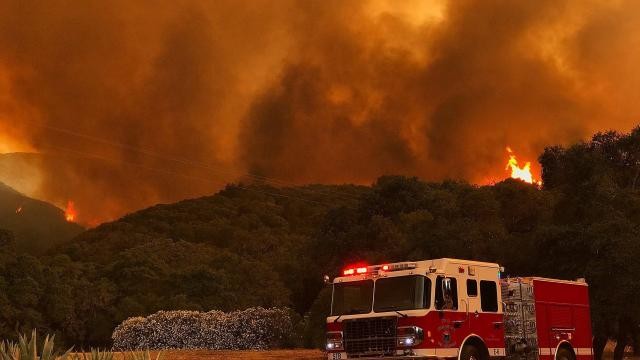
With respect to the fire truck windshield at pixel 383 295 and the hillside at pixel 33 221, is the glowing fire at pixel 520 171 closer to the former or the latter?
the fire truck windshield at pixel 383 295

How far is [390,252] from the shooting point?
1389 inches

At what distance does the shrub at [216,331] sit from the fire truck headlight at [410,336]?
13.7 metres

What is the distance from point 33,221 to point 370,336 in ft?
345

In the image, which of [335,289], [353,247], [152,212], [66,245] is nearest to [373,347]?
[335,289]

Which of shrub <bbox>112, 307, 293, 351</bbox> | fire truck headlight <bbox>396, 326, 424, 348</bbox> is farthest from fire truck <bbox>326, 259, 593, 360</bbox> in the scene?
shrub <bbox>112, 307, 293, 351</bbox>

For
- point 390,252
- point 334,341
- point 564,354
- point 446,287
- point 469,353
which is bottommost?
point 469,353

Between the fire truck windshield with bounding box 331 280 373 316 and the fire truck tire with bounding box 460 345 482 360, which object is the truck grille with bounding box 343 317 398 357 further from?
the fire truck tire with bounding box 460 345 482 360

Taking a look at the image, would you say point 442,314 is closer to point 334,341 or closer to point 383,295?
point 383,295

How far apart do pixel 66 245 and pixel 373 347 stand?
82.4m

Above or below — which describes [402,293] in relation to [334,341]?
Result: above

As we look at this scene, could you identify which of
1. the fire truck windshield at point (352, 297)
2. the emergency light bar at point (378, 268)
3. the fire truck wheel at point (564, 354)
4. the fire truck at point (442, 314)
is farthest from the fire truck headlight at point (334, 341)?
the fire truck wheel at point (564, 354)

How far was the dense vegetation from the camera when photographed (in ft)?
90.8

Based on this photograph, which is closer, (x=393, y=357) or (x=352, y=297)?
(x=393, y=357)

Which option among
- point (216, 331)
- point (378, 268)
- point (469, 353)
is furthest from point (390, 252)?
point (469, 353)
